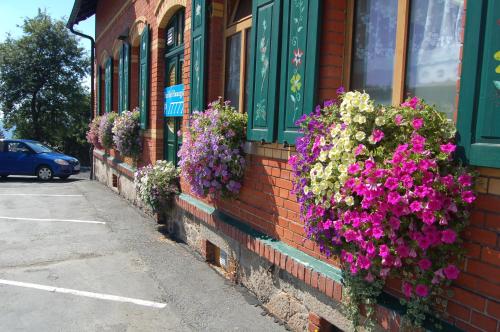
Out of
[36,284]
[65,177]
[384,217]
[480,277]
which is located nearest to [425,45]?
[384,217]

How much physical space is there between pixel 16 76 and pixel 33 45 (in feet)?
5.60

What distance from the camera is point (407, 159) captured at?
2.15 meters

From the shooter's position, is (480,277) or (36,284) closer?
(480,277)

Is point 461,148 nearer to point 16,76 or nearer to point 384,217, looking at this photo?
point 384,217

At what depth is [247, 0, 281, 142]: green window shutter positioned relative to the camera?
3744 millimetres

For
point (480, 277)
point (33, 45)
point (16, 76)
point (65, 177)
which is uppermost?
point (33, 45)

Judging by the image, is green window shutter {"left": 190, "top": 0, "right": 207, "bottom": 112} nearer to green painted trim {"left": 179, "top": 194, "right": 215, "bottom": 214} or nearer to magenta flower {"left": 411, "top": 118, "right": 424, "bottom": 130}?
green painted trim {"left": 179, "top": 194, "right": 215, "bottom": 214}

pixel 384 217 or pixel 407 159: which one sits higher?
pixel 407 159

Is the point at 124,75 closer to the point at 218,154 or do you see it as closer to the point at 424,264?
the point at 218,154

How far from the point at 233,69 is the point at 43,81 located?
19102 mm

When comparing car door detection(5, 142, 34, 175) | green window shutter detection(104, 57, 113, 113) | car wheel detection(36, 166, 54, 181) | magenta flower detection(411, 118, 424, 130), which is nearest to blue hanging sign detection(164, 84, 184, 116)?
magenta flower detection(411, 118, 424, 130)

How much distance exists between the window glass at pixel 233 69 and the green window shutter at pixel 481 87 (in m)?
→ 3.14

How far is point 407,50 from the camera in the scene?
282 centimetres

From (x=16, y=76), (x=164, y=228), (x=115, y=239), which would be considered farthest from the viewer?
(x=16, y=76)
